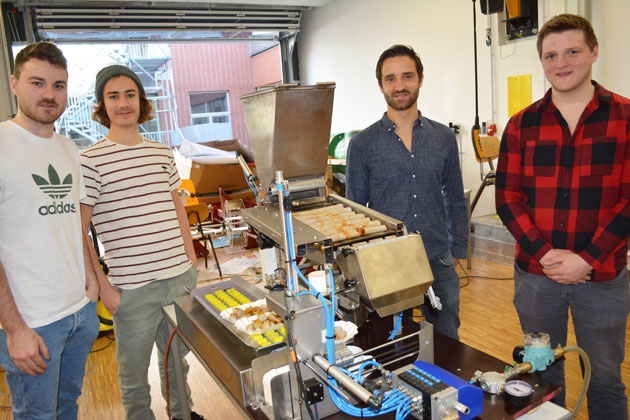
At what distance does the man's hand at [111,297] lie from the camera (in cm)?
177

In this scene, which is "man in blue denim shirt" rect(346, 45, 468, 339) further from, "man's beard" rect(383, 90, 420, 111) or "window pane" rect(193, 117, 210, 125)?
"window pane" rect(193, 117, 210, 125)

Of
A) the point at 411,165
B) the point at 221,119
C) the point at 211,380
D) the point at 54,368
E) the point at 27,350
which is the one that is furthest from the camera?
the point at 221,119

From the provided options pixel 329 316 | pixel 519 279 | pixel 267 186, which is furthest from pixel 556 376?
pixel 267 186

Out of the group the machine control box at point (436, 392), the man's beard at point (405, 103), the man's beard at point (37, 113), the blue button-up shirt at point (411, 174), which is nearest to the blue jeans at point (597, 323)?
the blue button-up shirt at point (411, 174)

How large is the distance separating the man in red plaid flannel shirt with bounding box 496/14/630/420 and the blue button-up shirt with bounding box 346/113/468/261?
12.6 inches

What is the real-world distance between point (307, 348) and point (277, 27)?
22.0 ft

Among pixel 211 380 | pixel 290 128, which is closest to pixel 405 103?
pixel 290 128

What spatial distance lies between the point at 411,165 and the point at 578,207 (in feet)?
2.02

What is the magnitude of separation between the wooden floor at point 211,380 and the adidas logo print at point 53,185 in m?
1.35

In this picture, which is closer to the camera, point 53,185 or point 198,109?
point 53,185

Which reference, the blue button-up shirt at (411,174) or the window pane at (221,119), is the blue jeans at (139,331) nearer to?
the blue button-up shirt at (411,174)

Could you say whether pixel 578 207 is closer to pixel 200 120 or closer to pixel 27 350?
pixel 27 350

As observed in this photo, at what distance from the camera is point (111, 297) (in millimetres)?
1776

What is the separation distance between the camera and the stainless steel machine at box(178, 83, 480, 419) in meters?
1.03
